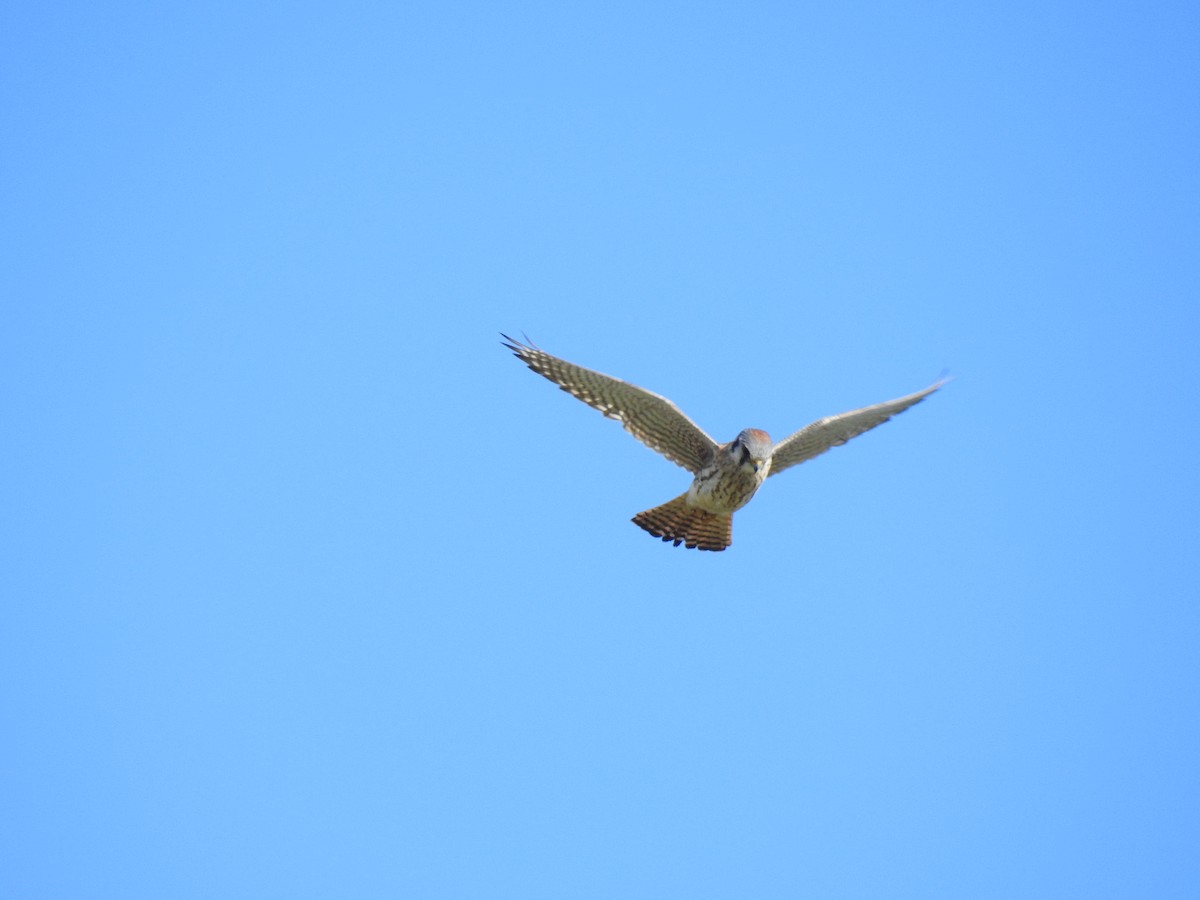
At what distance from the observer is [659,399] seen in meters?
11.0

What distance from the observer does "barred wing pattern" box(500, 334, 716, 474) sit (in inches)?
438

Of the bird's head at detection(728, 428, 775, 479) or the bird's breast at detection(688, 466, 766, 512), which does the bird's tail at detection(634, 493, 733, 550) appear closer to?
the bird's breast at detection(688, 466, 766, 512)

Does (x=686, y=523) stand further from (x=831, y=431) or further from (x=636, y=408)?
(x=831, y=431)

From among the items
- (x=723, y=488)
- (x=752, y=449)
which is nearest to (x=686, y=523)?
(x=723, y=488)

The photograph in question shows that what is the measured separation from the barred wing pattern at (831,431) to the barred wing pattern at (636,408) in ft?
2.33

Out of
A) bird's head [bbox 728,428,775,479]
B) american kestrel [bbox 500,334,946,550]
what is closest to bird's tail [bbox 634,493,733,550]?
american kestrel [bbox 500,334,946,550]

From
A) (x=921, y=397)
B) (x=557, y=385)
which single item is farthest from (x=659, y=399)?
(x=921, y=397)

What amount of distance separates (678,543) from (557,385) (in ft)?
5.63

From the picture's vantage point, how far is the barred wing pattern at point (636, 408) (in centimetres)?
1113

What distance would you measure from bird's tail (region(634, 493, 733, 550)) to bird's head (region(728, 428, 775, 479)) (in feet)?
2.11

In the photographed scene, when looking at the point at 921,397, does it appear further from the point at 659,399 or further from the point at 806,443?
the point at 659,399

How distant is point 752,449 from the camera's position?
10531mm

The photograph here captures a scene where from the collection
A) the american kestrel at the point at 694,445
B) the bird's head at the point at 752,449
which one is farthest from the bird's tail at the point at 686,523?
the bird's head at the point at 752,449

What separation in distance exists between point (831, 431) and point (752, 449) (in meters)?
1.48
